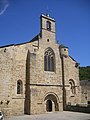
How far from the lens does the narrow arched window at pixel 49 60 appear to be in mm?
25291

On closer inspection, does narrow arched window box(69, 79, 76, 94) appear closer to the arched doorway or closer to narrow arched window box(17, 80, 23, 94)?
the arched doorway

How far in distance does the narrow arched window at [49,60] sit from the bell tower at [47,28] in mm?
1824

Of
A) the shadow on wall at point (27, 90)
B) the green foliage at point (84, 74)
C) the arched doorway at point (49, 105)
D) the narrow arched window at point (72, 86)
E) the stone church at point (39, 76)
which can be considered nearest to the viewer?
the stone church at point (39, 76)

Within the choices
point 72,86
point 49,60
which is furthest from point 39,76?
point 72,86

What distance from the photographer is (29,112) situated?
21.6 m

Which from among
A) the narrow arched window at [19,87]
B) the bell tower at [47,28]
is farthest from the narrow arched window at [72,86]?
the narrow arched window at [19,87]

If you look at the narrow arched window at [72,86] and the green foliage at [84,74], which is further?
the green foliage at [84,74]

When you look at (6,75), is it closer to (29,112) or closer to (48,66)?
(29,112)

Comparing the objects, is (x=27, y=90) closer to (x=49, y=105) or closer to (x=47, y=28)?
(x=49, y=105)

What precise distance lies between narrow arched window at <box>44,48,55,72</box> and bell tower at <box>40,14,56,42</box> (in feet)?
5.98

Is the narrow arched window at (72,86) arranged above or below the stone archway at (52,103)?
above

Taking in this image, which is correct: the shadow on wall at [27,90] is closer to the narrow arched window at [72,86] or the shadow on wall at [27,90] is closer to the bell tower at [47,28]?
the bell tower at [47,28]

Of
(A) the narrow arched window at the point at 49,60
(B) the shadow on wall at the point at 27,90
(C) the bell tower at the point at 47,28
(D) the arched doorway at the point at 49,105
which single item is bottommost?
(D) the arched doorway at the point at 49,105

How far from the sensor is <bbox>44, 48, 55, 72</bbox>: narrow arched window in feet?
83.0
